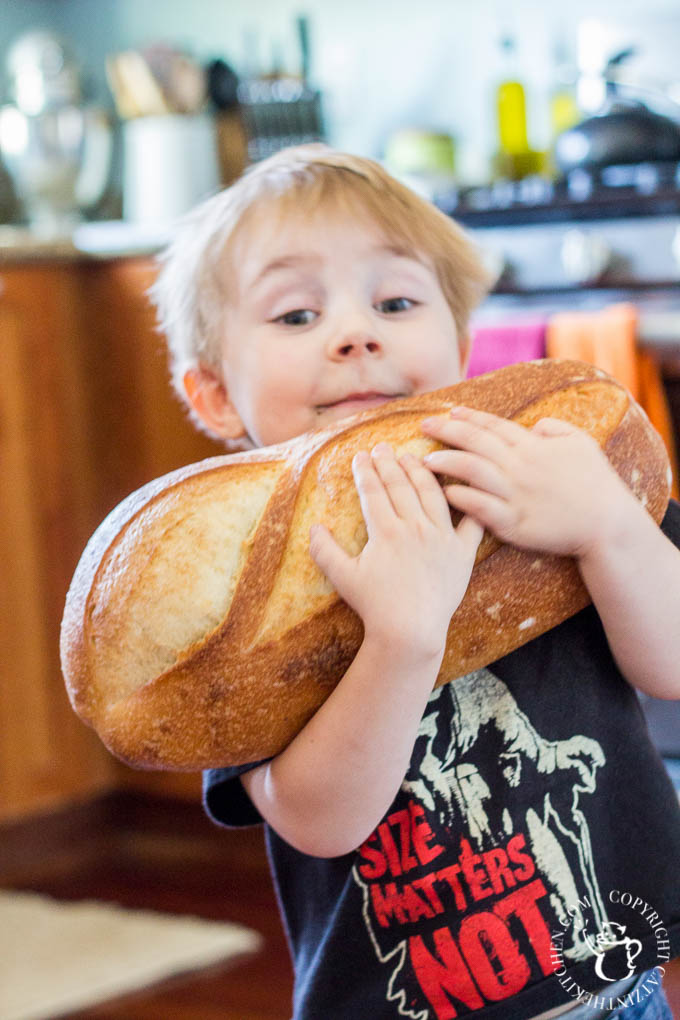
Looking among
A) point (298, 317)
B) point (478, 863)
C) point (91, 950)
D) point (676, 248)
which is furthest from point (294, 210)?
point (91, 950)

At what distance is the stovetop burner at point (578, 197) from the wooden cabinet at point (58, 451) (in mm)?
651

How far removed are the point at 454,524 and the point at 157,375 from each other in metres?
1.73

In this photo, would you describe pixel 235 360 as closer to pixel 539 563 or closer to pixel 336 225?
pixel 336 225

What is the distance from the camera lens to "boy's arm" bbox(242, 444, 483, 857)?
0.78 m

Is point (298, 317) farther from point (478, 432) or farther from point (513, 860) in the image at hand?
point (513, 860)

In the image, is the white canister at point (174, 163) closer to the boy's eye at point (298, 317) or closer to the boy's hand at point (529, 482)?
the boy's eye at point (298, 317)

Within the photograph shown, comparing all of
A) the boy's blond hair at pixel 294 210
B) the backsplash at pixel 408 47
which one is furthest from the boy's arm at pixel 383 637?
the backsplash at pixel 408 47

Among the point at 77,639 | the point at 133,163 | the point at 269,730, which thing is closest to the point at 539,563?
the point at 269,730

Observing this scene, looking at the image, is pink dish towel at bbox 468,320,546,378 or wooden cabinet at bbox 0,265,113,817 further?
wooden cabinet at bbox 0,265,113,817

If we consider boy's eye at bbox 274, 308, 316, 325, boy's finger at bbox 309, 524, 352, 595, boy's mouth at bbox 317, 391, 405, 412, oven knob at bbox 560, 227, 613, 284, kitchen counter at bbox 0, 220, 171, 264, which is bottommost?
oven knob at bbox 560, 227, 613, 284

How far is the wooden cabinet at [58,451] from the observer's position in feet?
8.10

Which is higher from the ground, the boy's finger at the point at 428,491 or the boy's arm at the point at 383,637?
the boy's finger at the point at 428,491

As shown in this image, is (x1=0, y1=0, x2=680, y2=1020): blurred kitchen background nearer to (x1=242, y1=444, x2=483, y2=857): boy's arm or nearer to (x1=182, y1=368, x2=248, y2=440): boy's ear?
(x1=182, y1=368, x2=248, y2=440): boy's ear

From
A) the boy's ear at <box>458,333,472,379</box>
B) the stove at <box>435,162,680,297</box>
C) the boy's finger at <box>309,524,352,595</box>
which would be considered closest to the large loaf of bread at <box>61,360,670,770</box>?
the boy's finger at <box>309,524,352,595</box>
